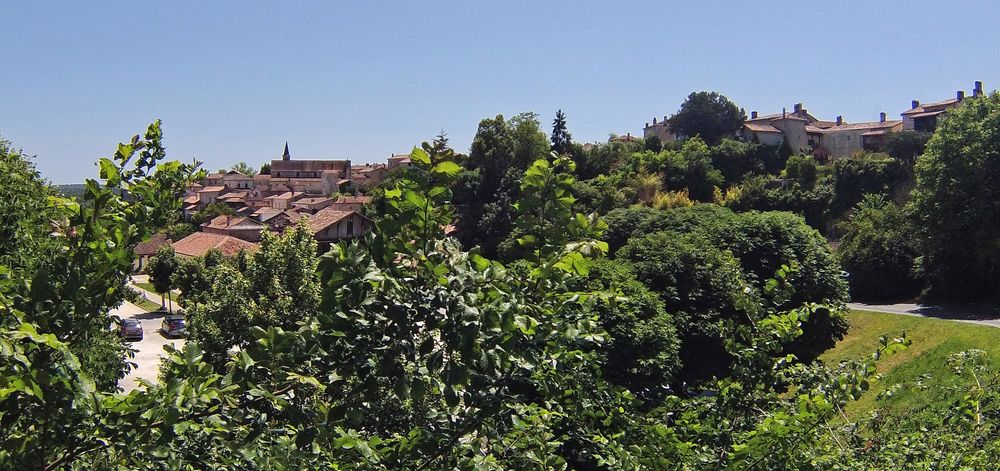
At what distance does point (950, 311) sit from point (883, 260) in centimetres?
583

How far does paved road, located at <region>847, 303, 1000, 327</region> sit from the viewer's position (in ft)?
89.5

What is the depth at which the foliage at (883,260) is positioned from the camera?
3522 cm

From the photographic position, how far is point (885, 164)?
161 feet

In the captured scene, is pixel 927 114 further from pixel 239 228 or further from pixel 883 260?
pixel 239 228

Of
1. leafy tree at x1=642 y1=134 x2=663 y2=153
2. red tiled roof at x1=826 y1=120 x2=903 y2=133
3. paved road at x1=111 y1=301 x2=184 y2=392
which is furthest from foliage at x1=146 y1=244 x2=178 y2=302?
red tiled roof at x1=826 y1=120 x2=903 y2=133

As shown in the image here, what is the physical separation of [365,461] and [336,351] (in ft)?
1.46

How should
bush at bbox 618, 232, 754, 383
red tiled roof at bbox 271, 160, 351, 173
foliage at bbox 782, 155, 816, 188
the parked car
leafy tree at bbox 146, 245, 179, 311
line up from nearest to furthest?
bush at bbox 618, 232, 754, 383 < the parked car < leafy tree at bbox 146, 245, 179, 311 < foliage at bbox 782, 155, 816, 188 < red tiled roof at bbox 271, 160, 351, 173

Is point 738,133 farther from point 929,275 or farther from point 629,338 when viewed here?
point 629,338

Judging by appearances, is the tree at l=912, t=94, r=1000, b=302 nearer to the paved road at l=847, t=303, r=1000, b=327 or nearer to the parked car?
the paved road at l=847, t=303, r=1000, b=327

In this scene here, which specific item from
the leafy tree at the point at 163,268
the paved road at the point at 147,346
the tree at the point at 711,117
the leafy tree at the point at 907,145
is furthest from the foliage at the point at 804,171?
the paved road at the point at 147,346

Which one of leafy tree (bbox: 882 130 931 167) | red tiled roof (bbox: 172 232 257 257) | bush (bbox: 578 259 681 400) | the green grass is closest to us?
bush (bbox: 578 259 681 400)

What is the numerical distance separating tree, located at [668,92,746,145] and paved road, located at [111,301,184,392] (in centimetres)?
4772

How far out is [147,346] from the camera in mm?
32562

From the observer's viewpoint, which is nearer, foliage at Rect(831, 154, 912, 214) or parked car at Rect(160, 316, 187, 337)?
parked car at Rect(160, 316, 187, 337)
